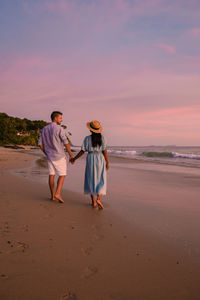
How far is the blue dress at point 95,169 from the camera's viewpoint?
5398 mm

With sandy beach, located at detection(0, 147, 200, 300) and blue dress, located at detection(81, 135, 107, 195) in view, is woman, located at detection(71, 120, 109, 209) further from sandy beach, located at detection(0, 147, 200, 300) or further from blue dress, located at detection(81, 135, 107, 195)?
sandy beach, located at detection(0, 147, 200, 300)

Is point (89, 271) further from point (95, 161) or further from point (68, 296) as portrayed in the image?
point (95, 161)

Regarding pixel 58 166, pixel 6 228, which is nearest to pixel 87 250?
pixel 6 228

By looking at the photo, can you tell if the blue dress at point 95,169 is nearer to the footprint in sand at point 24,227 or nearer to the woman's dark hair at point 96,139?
the woman's dark hair at point 96,139

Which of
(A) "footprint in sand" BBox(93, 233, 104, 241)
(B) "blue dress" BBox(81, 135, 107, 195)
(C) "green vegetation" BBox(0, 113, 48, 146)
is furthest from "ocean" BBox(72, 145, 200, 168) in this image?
(C) "green vegetation" BBox(0, 113, 48, 146)

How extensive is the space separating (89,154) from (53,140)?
3.14 ft

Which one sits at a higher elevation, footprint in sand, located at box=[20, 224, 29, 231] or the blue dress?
the blue dress

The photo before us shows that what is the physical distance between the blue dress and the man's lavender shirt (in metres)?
0.62

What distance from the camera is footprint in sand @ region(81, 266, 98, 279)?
2.44 m

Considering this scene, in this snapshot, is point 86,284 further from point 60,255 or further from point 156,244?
point 156,244

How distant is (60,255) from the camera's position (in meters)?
2.88

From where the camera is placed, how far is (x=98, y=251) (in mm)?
3055

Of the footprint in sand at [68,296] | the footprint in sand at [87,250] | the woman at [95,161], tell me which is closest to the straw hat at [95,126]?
the woman at [95,161]

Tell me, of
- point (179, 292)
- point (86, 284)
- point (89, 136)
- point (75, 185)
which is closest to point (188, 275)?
point (179, 292)
